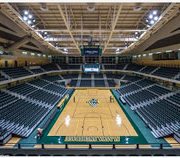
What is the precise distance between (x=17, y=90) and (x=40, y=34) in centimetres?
865

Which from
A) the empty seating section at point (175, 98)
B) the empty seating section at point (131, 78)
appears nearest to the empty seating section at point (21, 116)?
the empty seating section at point (175, 98)

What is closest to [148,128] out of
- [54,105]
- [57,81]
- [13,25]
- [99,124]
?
[99,124]

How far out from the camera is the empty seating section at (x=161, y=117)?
16.0 m

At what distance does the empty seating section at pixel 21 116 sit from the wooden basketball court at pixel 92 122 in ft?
6.57

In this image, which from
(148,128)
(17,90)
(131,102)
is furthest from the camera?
(131,102)

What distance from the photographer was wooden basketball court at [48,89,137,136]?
16.9 m

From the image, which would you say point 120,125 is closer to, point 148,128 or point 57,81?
point 148,128

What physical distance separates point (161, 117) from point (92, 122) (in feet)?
21.6

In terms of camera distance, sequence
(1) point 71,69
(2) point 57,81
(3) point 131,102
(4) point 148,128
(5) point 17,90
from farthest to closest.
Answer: (1) point 71,69
(2) point 57,81
(3) point 131,102
(5) point 17,90
(4) point 148,128

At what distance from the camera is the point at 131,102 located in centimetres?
2770

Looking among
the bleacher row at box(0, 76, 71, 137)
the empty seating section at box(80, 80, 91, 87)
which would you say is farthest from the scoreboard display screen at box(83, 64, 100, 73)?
the empty seating section at box(80, 80, 91, 87)

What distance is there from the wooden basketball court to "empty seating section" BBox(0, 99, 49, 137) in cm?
200

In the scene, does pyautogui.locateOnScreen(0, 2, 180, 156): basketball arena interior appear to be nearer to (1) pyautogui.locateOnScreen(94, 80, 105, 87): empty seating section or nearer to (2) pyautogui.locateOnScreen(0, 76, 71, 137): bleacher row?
(2) pyautogui.locateOnScreen(0, 76, 71, 137): bleacher row

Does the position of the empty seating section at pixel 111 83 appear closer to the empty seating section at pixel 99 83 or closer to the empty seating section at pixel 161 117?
the empty seating section at pixel 99 83
